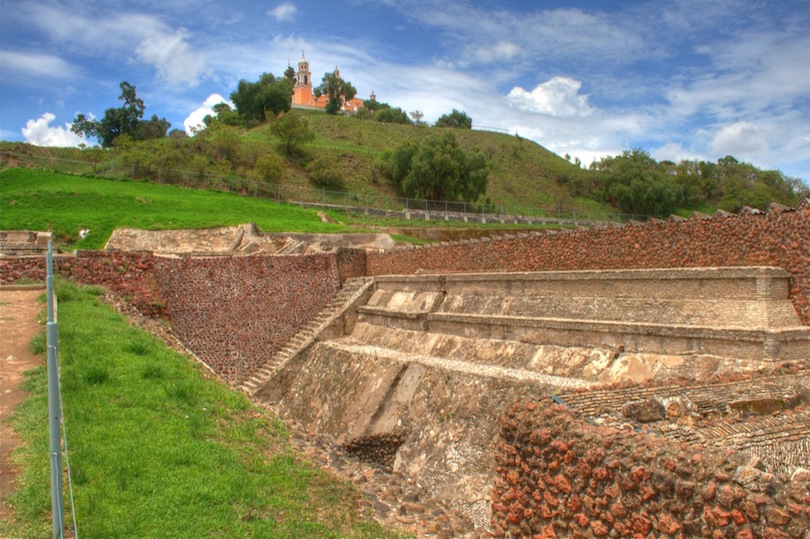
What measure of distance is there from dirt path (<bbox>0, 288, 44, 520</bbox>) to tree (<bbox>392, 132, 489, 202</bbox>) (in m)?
32.5

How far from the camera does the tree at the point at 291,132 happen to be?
5284cm

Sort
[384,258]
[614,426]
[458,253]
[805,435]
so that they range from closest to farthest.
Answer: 1. [805,435]
2. [614,426]
3. [458,253]
4. [384,258]

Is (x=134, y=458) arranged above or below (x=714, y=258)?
below

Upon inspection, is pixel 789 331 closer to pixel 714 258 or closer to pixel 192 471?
pixel 714 258

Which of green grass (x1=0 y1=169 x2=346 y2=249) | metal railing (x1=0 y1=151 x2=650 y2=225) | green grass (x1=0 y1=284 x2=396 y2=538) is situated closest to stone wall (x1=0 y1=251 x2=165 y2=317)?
green grass (x1=0 y1=169 x2=346 y2=249)

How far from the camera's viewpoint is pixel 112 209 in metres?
27.4

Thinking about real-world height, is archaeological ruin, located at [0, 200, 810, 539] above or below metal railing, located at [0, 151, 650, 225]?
below

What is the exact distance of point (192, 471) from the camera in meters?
6.38

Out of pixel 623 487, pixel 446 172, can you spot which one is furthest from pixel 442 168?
pixel 623 487

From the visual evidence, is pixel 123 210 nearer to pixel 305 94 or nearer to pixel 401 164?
pixel 401 164

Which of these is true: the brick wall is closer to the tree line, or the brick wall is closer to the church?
the tree line

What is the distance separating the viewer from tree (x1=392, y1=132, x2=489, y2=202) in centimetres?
4469

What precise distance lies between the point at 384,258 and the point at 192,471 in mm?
15172

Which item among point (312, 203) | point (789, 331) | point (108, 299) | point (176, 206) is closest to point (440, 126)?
point (312, 203)
